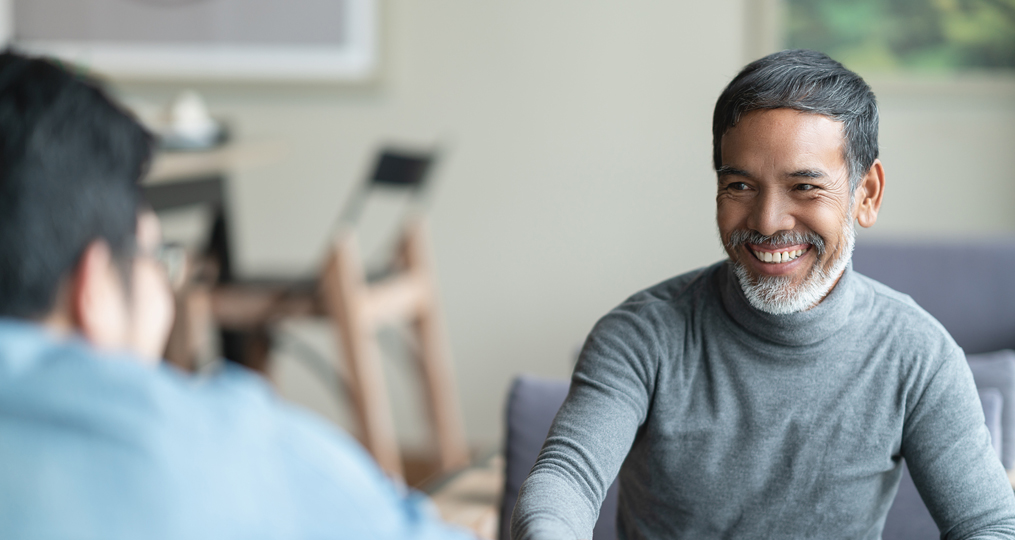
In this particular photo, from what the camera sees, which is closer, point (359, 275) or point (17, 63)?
point (17, 63)

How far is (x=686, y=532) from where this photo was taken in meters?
1.07

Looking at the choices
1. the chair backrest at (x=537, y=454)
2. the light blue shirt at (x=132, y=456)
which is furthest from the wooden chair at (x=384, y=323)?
the light blue shirt at (x=132, y=456)

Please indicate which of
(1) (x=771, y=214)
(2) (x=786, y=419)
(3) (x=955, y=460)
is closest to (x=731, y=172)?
(1) (x=771, y=214)

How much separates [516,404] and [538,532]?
0.63 metres

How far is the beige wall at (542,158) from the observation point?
2.79 metres

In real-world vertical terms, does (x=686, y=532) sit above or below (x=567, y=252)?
above

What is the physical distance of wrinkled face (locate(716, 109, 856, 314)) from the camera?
103cm

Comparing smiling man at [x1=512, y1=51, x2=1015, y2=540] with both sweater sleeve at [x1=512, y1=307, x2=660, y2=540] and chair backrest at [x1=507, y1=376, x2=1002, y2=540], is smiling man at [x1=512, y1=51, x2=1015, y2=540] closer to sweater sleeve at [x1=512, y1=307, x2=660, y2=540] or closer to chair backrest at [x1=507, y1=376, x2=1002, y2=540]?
sweater sleeve at [x1=512, y1=307, x2=660, y2=540]

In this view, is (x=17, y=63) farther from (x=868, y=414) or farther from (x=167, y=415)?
(x=868, y=414)

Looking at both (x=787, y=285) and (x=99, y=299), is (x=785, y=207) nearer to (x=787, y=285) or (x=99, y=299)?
(x=787, y=285)

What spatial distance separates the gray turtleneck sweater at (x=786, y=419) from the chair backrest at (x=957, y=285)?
0.66 metres

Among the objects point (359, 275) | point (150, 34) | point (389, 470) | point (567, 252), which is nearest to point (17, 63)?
point (359, 275)

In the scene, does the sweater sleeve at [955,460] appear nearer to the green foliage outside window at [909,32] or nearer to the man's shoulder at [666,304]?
the man's shoulder at [666,304]

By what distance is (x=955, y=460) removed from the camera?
3.31 feet
